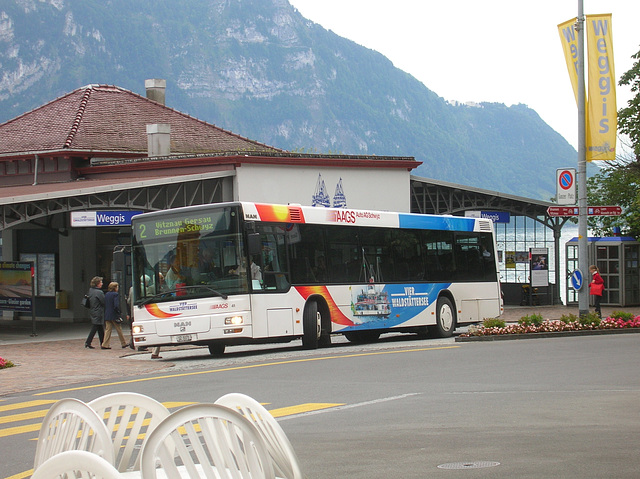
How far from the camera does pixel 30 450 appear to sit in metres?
8.89

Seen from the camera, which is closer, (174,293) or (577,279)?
(174,293)

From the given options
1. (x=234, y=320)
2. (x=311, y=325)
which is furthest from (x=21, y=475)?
(x=311, y=325)

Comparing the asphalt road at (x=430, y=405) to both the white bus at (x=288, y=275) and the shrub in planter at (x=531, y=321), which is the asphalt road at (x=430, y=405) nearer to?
the white bus at (x=288, y=275)

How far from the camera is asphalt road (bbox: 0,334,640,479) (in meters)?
7.62

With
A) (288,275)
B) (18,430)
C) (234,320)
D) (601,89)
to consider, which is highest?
(601,89)

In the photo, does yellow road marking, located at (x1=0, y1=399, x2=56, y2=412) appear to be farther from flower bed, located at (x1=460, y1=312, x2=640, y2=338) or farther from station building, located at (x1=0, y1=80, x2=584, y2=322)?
station building, located at (x1=0, y1=80, x2=584, y2=322)

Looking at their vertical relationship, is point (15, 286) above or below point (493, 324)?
above

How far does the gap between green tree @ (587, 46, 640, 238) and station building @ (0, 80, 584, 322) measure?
13.8 feet

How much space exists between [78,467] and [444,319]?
20047 mm

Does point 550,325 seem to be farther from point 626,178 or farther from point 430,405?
point 626,178

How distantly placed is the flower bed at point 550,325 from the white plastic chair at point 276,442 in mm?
17400

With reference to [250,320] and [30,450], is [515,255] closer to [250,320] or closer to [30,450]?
[250,320]

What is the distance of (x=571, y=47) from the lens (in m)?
23.3

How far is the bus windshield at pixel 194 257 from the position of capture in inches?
716
